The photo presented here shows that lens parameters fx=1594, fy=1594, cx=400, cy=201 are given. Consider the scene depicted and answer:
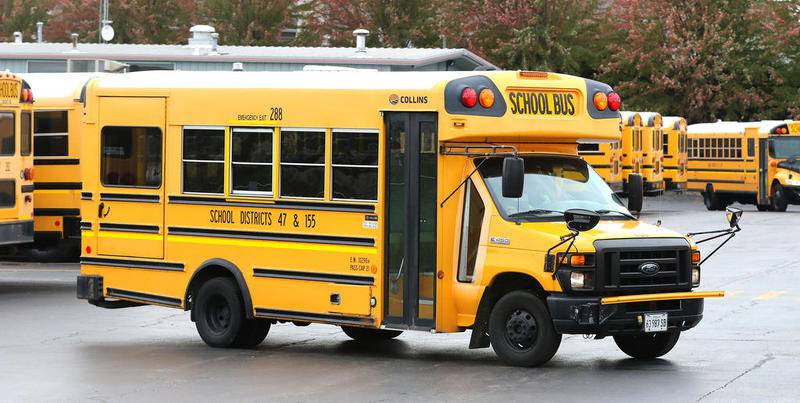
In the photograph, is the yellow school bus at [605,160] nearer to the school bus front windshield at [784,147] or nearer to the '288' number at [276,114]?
the school bus front windshield at [784,147]

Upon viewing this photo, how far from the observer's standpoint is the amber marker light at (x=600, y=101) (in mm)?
14242

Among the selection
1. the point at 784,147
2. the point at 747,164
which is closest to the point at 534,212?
the point at 784,147

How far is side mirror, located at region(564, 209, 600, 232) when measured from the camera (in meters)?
12.9

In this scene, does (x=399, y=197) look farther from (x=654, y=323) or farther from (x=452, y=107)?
(x=654, y=323)

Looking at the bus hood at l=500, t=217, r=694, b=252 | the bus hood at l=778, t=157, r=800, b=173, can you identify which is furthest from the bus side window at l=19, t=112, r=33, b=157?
the bus hood at l=778, t=157, r=800, b=173

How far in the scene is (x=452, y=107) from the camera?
1358 cm

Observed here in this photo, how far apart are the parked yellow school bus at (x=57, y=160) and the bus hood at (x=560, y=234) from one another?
11.8m

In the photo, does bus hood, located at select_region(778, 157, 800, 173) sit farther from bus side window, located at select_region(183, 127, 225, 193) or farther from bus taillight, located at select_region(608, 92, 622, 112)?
bus side window, located at select_region(183, 127, 225, 193)

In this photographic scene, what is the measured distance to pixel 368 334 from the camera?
51.8 ft

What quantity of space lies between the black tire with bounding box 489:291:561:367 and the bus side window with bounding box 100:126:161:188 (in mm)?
4064

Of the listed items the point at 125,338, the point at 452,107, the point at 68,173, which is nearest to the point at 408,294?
the point at 452,107

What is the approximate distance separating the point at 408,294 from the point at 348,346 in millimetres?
1767

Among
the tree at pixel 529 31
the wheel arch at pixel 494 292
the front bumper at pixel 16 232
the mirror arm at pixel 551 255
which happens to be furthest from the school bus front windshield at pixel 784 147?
the mirror arm at pixel 551 255

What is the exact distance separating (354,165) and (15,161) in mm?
8723
